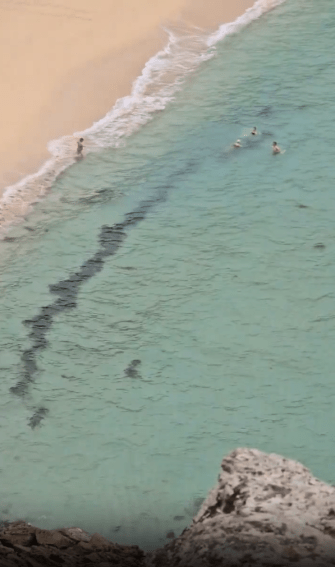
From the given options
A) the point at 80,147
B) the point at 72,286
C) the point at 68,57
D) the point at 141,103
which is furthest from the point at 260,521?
the point at 68,57

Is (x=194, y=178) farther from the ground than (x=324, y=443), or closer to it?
farther from the ground

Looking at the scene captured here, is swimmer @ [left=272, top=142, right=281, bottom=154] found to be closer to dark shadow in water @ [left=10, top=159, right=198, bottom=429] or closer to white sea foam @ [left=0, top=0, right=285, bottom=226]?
dark shadow in water @ [left=10, top=159, right=198, bottom=429]

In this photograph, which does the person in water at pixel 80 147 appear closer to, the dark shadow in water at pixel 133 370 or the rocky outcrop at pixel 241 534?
the dark shadow in water at pixel 133 370

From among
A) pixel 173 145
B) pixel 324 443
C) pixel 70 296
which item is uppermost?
pixel 173 145

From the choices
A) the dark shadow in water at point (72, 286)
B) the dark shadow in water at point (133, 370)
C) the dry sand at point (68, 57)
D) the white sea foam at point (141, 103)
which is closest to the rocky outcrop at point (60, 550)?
the dark shadow in water at point (72, 286)

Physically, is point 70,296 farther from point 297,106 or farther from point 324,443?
point 297,106

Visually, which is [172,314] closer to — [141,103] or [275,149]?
[275,149]

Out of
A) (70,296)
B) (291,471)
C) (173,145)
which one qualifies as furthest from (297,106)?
(291,471)
